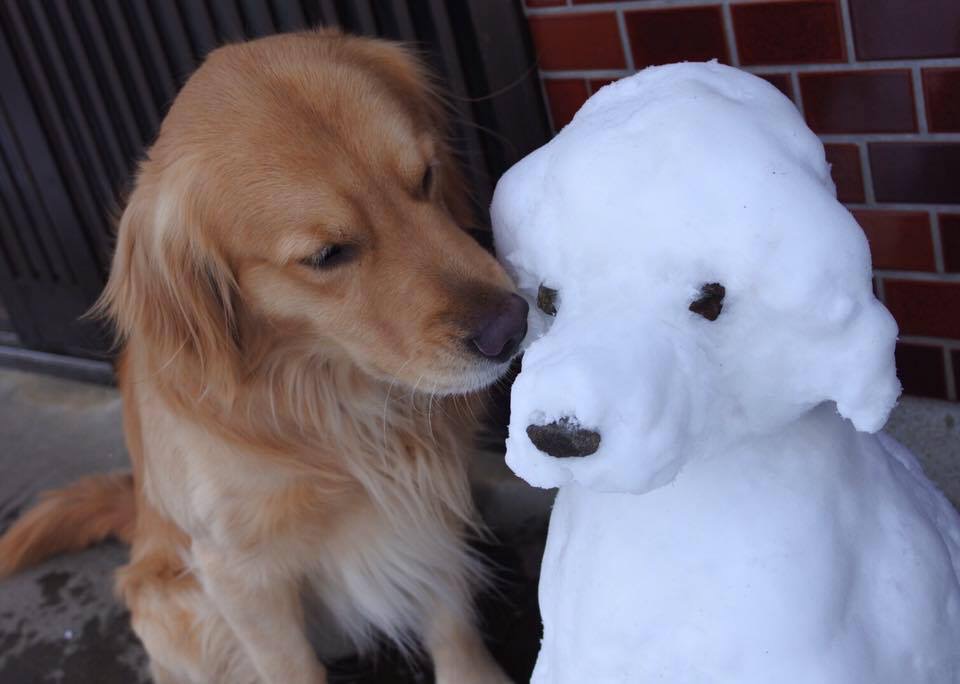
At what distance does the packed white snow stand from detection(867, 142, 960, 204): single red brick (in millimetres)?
889

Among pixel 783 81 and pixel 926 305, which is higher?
pixel 783 81

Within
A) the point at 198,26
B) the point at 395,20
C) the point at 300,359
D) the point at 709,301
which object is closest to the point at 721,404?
the point at 709,301

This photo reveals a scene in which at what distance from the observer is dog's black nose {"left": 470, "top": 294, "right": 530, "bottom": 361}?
1.71 meters

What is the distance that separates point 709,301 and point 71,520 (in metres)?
2.42

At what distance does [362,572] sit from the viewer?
245 cm

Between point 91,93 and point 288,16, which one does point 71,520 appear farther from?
point 288,16

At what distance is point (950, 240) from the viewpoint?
231 cm

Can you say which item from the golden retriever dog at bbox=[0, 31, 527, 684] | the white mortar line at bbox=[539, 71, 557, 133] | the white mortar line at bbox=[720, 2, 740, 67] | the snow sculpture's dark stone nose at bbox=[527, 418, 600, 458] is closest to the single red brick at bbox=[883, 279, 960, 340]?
the white mortar line at bbox=[720, 2, 740, 67]

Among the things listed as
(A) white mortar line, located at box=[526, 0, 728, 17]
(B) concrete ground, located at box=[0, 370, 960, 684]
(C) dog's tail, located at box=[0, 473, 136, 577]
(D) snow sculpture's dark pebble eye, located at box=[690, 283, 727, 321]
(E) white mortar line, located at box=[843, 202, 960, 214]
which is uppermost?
(A) white mortar line, located at box=[526, 0, 728, 17]

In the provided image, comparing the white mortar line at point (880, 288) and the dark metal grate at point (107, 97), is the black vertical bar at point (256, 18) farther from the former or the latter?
the white mortar line at point (880, 288)

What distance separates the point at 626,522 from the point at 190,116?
3.46 ft

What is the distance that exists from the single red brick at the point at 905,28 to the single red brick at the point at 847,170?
0.70 feet

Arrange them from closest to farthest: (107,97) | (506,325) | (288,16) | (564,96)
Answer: (506,325) → (564,96) → (288,16) → (107,97)

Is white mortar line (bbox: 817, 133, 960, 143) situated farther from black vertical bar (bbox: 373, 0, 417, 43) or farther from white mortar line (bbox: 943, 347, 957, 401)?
black vertical bar (bbox: 373, 0, 417, 43)
